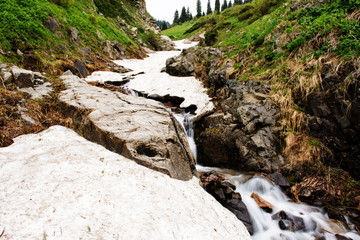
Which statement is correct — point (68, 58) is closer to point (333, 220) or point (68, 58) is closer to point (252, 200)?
point (252, 200)

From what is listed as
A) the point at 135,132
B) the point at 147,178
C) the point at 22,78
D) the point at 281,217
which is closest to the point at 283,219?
the point at 281,217

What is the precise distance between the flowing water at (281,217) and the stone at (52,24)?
1738 cm

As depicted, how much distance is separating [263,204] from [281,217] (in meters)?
0.57

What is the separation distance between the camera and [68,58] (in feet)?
42.0

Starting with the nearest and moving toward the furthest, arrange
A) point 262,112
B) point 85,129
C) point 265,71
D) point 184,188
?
point 184,188, point 85,129, point 262,112, point 265,71

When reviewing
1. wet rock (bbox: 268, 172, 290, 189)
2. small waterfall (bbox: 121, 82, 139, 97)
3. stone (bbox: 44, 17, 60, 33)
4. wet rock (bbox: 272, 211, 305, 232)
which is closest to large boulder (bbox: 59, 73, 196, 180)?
wet rock (bbox: 272, 211, 305, 232)

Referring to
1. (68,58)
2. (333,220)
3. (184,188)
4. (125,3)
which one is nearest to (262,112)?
(333,220)

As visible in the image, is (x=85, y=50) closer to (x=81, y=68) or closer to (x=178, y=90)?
(x=81, y=68)

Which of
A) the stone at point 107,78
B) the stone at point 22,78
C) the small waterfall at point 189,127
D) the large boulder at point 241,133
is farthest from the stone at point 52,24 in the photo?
the large boulder at point 241,133

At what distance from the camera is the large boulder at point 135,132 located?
4.32 metres

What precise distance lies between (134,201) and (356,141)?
24.1 feet

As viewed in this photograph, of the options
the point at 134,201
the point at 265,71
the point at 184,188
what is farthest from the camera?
the point at 265,71

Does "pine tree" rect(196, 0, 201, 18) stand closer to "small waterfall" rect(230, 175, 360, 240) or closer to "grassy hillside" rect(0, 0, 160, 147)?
"grassy hillside" rect(0, 0, 160, 147)

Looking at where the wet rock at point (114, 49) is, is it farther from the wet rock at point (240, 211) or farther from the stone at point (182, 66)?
the wet rock at point (240, 211)
